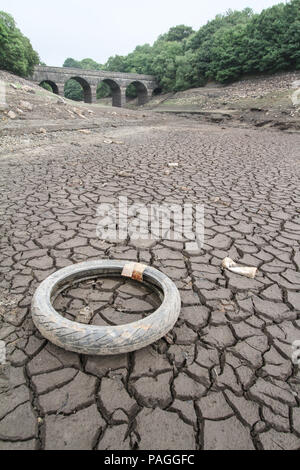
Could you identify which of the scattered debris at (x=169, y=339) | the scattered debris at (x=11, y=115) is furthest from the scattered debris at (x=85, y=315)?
the scattered debris at (x=11, y=115)

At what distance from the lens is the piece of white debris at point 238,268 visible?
2.78m

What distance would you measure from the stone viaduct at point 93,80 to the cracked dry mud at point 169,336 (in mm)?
34490

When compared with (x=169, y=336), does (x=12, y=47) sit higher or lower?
higher

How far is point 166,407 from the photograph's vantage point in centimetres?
159

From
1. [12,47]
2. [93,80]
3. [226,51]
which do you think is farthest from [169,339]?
[93,80]

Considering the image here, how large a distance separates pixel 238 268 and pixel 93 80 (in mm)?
39858

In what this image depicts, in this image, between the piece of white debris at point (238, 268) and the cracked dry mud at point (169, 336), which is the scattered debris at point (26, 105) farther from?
the piece of white debris at point (238, 268)

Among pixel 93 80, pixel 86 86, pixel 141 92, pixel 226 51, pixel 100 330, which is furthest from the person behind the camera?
pixel 141 92

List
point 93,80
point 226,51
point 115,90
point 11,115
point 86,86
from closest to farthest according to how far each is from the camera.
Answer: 1. point 11,115
2. point 226,51
3. point 93,80
4. point 86,86
5. point 115,90

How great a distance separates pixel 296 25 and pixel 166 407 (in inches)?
1263

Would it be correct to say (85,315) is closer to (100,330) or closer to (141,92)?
(100,330)

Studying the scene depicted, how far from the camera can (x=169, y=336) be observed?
206cm

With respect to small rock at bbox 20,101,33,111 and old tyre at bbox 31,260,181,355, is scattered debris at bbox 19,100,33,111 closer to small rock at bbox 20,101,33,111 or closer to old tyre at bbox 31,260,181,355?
small rock at bbox 20,101,33,111
